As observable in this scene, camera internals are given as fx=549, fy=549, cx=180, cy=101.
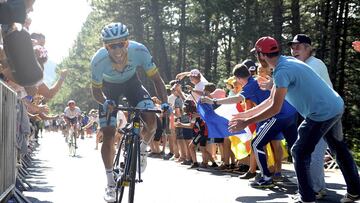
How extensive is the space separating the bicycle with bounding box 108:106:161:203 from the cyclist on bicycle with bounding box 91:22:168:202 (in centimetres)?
21

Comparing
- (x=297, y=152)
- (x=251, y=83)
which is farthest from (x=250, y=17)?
(x=297, y=152)

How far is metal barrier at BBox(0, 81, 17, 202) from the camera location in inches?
214

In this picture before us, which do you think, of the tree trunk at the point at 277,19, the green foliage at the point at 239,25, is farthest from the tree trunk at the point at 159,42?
the tree trunk at the point at 277,19

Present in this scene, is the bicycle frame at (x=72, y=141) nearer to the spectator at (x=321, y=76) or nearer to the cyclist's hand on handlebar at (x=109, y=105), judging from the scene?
the spectator at (x=321, y=76)

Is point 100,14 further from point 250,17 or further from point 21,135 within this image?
point 21,135

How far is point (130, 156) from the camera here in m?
6.39

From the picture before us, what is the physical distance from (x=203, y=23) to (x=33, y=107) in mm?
43271

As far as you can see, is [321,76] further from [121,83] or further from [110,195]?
[110,195]

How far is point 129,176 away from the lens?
6273mm

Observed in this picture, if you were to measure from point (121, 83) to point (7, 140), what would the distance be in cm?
188

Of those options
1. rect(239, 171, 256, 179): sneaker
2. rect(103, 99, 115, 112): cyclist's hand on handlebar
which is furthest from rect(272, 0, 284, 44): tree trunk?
rect(103, 99, 115, 112): cyclist's hand on handlebar

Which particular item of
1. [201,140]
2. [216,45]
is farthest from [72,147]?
[216,45]

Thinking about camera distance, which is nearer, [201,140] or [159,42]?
[201,140]

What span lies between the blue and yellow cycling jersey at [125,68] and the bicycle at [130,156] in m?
0.63
